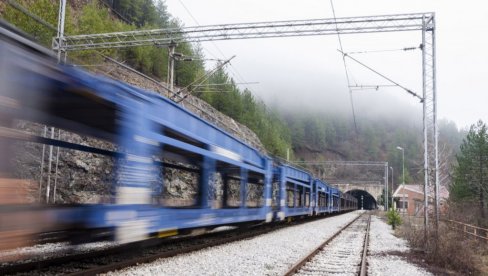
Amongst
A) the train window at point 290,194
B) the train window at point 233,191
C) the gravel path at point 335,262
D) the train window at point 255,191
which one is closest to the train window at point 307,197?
the train window at point 290,194

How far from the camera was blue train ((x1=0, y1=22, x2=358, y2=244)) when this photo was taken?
5234 millimetres

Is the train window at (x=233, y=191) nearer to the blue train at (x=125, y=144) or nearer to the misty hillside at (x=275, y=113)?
the blue train at (x=125, y=144)

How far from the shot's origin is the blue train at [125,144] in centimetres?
523

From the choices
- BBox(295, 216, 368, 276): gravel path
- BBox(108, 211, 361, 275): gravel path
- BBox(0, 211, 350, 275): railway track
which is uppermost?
BBox(0, 211, 350, 275): railway track

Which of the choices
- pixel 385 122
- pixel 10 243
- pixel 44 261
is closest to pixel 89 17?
pixel 44 261

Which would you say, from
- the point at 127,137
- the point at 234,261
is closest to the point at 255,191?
the point at 234,261

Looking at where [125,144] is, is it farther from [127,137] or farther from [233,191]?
[233,191]

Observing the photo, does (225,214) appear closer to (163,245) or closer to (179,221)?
(163,245)

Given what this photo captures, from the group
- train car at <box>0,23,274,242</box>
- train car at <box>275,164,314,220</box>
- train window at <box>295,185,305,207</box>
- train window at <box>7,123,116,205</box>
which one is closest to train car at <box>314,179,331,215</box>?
train car at <box>275,164,314,220</box>

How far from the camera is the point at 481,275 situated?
40.2 feet

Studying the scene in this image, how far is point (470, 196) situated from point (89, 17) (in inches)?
1569

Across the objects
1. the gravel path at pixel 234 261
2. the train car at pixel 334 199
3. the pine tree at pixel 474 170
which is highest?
the pine tree at pixel 474 170

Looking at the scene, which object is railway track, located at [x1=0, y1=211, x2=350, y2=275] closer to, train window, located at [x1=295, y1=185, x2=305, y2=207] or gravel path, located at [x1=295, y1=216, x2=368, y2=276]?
gravel path, located at [x1=295, y1=216, x2=368, y2=276]

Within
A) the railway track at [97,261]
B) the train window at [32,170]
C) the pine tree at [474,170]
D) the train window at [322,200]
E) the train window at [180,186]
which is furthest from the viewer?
the pine tree at [474,170]
